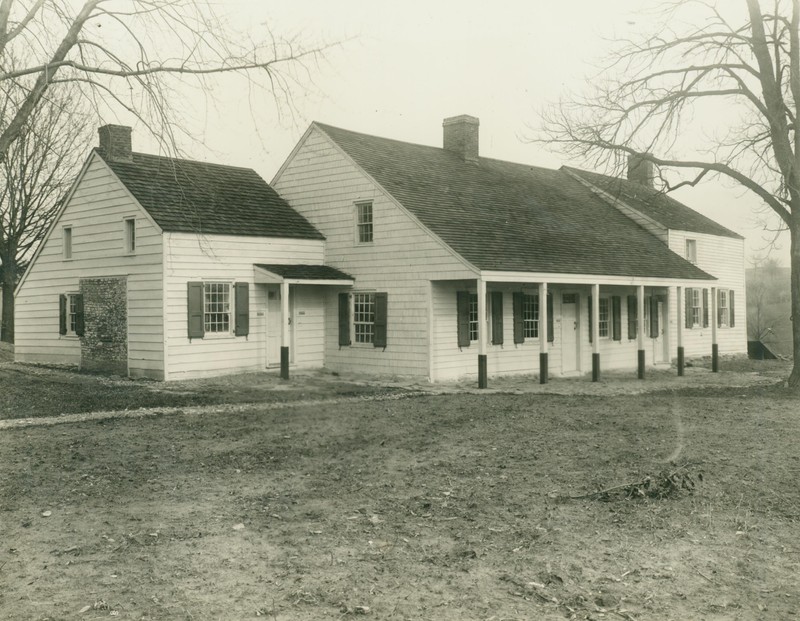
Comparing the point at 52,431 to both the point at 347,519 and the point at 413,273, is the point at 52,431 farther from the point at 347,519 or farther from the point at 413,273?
the point at 413,273

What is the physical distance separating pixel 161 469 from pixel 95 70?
6.31 meters

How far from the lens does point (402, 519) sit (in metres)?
6.92

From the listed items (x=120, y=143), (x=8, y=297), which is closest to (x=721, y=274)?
(x=120, y=143)

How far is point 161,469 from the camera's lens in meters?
8.84

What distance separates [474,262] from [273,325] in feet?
20.1

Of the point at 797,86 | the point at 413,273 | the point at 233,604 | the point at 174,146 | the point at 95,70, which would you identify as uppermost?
the point at 797,86

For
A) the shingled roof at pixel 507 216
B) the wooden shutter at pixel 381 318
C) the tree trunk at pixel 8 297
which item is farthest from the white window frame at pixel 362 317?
the tree trunk at pixel 8 297

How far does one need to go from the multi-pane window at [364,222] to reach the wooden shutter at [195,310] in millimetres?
4709

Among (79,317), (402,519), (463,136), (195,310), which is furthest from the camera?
(463,136)

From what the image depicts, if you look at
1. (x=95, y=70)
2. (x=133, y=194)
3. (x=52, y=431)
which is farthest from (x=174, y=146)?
(x=133, y=194)

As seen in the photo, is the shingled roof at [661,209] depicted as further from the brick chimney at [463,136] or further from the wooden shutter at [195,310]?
the wooden shutter at [195,310]

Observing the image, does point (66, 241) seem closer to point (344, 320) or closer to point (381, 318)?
point (344, 320)

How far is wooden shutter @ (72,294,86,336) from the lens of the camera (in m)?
21.2

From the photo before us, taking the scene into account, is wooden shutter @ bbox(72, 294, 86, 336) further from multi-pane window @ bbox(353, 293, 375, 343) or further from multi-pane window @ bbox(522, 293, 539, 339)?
multi-pane window @ bbox(522, 293, 539, 339)
